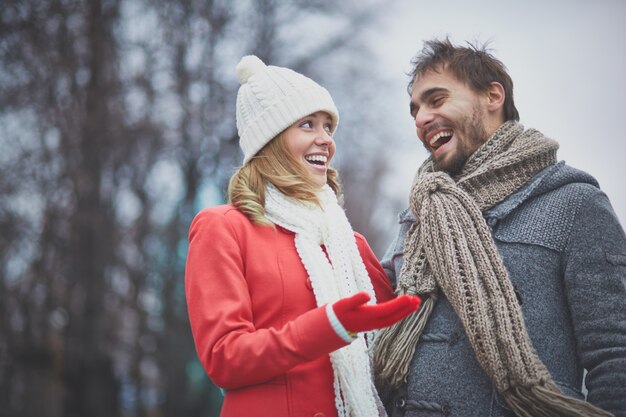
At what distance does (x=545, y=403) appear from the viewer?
232 cm

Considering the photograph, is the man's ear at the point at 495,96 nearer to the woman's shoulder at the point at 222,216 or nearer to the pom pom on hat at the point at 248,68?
the pom pom on hat at the point at 248,68

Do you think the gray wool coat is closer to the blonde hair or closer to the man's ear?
the man's ear

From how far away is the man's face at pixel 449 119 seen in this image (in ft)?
9.73

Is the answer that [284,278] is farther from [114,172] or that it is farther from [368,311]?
[114,172]

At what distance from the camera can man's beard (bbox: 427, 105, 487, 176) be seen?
2.95 metres

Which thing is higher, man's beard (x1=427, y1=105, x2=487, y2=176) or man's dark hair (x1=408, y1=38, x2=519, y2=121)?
man's dark hair (x1=408, y1=38, x2=519, y2=121)

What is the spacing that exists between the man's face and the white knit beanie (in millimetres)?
419

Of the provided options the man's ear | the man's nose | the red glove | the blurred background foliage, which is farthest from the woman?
the blurred background foliage

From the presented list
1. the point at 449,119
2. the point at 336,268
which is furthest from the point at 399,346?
the point at 449,119

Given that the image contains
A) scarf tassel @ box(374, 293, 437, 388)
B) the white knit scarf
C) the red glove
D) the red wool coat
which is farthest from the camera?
scarf tassel @ box(374, 293, 437, 388)

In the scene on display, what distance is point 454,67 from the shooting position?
3076 millimetres

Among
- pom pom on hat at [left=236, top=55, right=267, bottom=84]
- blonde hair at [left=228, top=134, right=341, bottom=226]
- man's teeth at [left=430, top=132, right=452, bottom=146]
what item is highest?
pom pom on hat at [left=236, top=55, right=267, bottom=84]

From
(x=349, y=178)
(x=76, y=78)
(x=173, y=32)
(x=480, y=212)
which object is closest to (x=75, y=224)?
(x=76, y=78)

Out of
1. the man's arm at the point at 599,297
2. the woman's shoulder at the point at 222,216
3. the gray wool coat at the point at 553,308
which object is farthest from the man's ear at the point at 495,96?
the woman's shoulder at the point at 222,216
